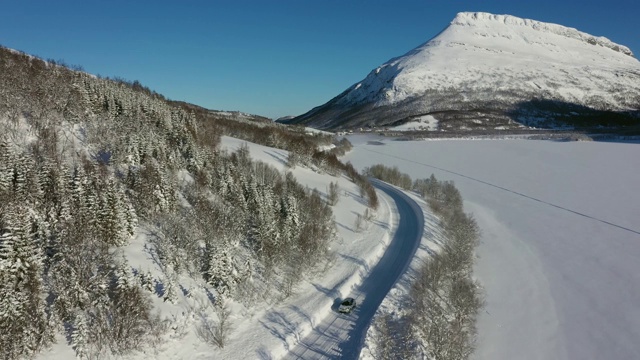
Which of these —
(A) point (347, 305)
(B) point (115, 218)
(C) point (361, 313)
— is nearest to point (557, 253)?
(C) point (361, 313)

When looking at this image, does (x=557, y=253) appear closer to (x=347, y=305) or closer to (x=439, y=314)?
(x=439, y=314)

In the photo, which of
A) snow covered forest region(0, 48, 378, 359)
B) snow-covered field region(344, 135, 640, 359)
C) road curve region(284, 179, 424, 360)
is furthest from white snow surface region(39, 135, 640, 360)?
snow covered forest region(0, 48, 378, 359)

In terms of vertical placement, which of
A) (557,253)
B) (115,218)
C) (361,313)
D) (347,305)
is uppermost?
(115,218)

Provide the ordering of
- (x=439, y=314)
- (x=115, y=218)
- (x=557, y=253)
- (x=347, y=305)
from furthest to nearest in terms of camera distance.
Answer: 1. (x=557, y=253)
2. (x=347, y=305)
3. (x=439, y=314)
4. (x=115, y=218)

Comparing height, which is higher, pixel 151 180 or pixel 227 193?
pixel 151 180

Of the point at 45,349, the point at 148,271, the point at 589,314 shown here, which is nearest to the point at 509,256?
the point at 589,314

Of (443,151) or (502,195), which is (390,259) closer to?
(502,195)

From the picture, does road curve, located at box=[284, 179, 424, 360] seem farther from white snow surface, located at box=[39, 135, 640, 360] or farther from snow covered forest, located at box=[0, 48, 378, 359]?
snow covered forest, located at box=[0, 48, 378, 359]
